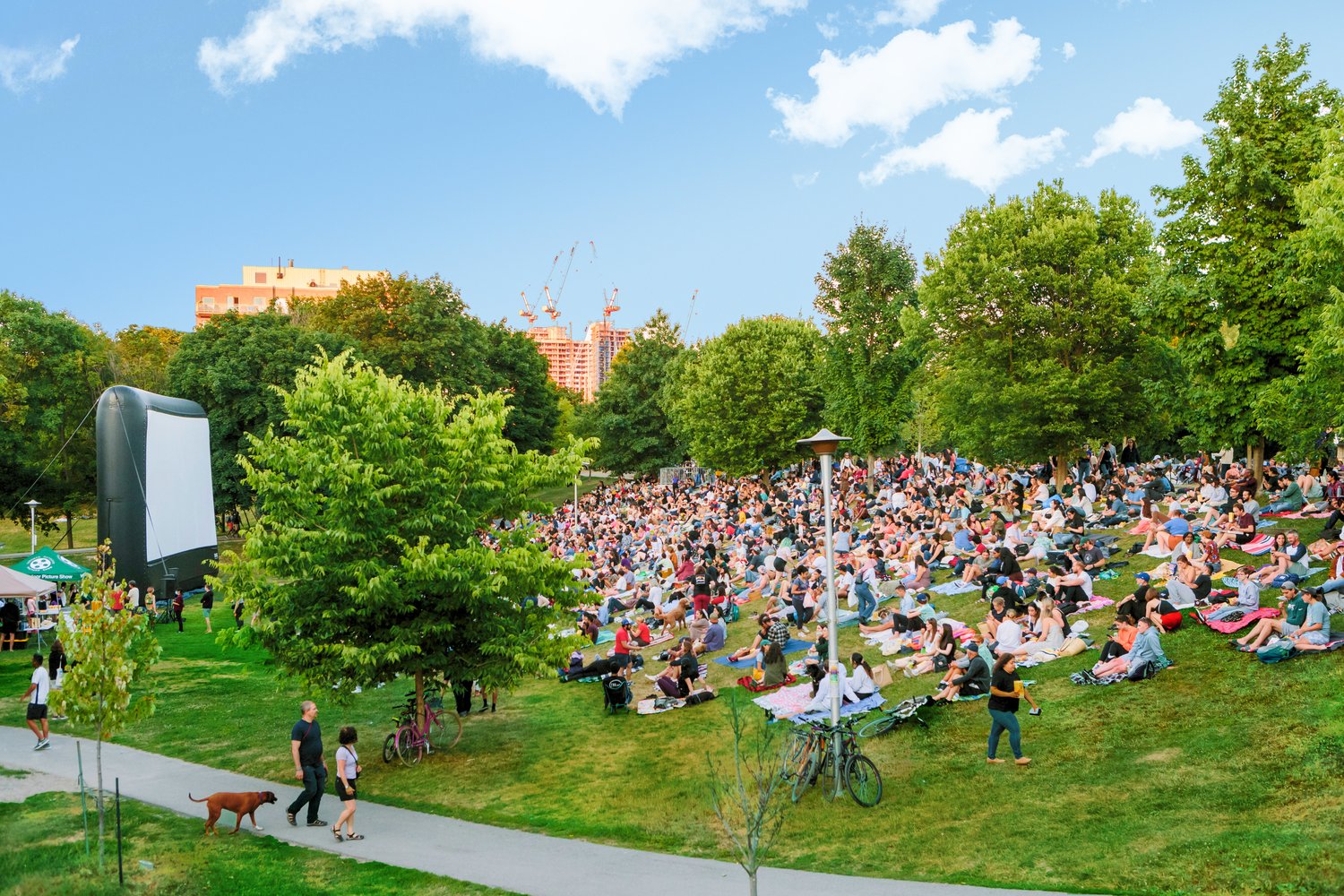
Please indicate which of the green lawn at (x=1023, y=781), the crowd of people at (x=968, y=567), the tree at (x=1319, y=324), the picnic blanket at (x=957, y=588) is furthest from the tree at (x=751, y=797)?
the tree at (x=1319, y=324)

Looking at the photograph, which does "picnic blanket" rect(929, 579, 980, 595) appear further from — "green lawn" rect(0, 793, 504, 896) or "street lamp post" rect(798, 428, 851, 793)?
"green lawn" rect(0, 793, 504, 896)

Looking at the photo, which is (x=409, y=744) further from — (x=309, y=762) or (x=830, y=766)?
(x=830, y=766)

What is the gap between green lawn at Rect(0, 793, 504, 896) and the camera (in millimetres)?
9172

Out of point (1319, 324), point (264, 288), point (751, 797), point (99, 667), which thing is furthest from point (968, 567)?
point (264, 288)

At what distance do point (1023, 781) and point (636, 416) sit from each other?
54850 mm

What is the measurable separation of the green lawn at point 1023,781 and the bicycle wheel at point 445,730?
1.31ft

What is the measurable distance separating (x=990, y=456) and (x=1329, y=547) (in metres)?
18.4

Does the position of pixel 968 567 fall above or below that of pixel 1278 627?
above

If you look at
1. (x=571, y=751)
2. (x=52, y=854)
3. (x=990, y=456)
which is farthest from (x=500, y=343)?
(x=52, y=854)

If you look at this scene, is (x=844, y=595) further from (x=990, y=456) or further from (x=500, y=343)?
(x=500, y=343)

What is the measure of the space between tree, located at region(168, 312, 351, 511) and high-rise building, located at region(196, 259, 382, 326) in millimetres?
117871

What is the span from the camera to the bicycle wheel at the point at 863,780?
11.0 metres

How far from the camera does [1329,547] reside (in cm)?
1669

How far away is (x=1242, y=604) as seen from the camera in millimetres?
14758
